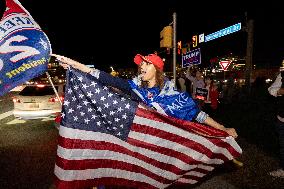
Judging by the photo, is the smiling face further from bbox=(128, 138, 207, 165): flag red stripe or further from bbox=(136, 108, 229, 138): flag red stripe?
bbox=(128, 138, 207, 165): flag red stripe

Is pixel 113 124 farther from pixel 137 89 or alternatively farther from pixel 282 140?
pixel 282 140

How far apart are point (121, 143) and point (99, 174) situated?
1.26 feet

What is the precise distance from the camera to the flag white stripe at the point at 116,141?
3.27 metres

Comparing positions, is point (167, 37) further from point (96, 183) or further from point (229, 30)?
point (229, 30)

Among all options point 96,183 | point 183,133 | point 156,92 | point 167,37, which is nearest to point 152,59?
point 156,92

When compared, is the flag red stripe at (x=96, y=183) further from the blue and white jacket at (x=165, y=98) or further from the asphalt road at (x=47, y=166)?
the asphalt road at (x=47, y=166)

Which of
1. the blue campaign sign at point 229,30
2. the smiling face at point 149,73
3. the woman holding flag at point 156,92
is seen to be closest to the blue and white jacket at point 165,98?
the woman holding flag at point 156,92

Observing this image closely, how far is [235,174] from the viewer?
6035 mm

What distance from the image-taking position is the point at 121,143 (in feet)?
11.4

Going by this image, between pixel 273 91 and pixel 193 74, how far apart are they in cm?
1003

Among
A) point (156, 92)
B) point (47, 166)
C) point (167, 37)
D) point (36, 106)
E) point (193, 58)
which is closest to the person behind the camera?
point (156, 92)

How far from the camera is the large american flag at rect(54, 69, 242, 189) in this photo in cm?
328

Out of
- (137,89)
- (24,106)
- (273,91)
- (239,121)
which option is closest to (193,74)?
(239,121)

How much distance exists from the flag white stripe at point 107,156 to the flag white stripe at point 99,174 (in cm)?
11
